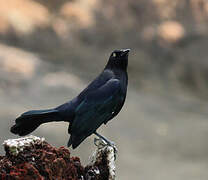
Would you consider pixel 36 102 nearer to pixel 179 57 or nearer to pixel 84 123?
pixel 179 57

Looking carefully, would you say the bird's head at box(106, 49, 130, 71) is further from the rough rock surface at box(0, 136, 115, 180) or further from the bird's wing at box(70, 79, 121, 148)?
the rough rock surface at box(0, 136, 115, 180)

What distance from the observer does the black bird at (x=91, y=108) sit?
480 cm

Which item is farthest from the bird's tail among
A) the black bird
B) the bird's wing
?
the bird's wing

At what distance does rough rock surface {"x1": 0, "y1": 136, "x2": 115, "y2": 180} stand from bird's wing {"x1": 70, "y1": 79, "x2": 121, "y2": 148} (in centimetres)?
73

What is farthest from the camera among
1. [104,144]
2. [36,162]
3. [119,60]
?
[119,60]

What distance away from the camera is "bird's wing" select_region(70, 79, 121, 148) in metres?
5.07

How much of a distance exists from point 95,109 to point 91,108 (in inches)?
3.0

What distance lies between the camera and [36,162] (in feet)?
13.1

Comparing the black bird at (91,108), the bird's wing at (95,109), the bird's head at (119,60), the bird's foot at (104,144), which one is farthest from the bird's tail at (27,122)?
the bird's head at (119,60)

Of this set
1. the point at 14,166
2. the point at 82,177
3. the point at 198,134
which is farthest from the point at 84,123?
the point at 198,134

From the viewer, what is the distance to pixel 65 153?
4.20 m

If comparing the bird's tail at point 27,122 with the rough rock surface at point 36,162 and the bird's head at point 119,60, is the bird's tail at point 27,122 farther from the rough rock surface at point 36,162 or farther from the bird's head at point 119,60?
the bird's head at point 119,60

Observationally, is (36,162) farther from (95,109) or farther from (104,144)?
(95,109)

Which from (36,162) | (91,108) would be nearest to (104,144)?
(91,108)
